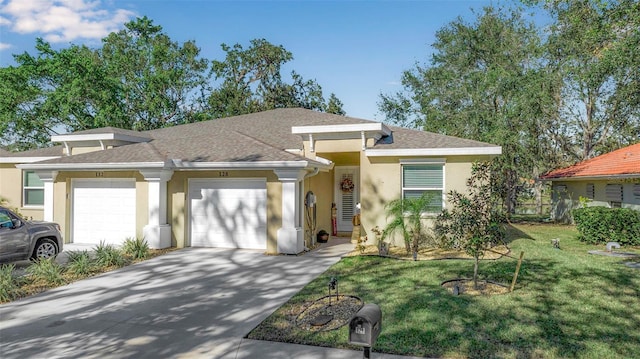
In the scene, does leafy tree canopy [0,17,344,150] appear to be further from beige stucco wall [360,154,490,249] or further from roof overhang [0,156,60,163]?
beige stucco wall [360,154,490,249]

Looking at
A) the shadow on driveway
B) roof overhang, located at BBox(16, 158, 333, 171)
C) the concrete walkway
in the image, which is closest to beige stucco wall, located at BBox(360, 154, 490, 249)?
roof overhang, located at BBox(16, 158, 333, 171)

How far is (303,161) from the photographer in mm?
10523

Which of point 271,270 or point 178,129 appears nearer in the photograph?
point 271,270

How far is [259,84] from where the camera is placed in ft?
115

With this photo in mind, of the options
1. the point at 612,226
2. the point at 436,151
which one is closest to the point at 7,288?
the point at 436,151

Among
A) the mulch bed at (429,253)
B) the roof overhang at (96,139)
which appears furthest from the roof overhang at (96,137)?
the mulch bed at (429,253)

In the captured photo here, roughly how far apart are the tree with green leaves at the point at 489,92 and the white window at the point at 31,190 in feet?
67.9

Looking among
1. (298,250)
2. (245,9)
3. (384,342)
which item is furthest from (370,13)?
(384,342)

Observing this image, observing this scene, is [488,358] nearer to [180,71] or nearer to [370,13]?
[370,13]

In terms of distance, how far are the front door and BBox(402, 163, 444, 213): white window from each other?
12.1ft

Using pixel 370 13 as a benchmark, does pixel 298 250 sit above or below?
below

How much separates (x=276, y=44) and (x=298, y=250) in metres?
28.2

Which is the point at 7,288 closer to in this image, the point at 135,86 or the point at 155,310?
the point at 155,310

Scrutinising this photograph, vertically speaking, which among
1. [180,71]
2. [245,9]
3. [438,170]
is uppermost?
[180,71]
